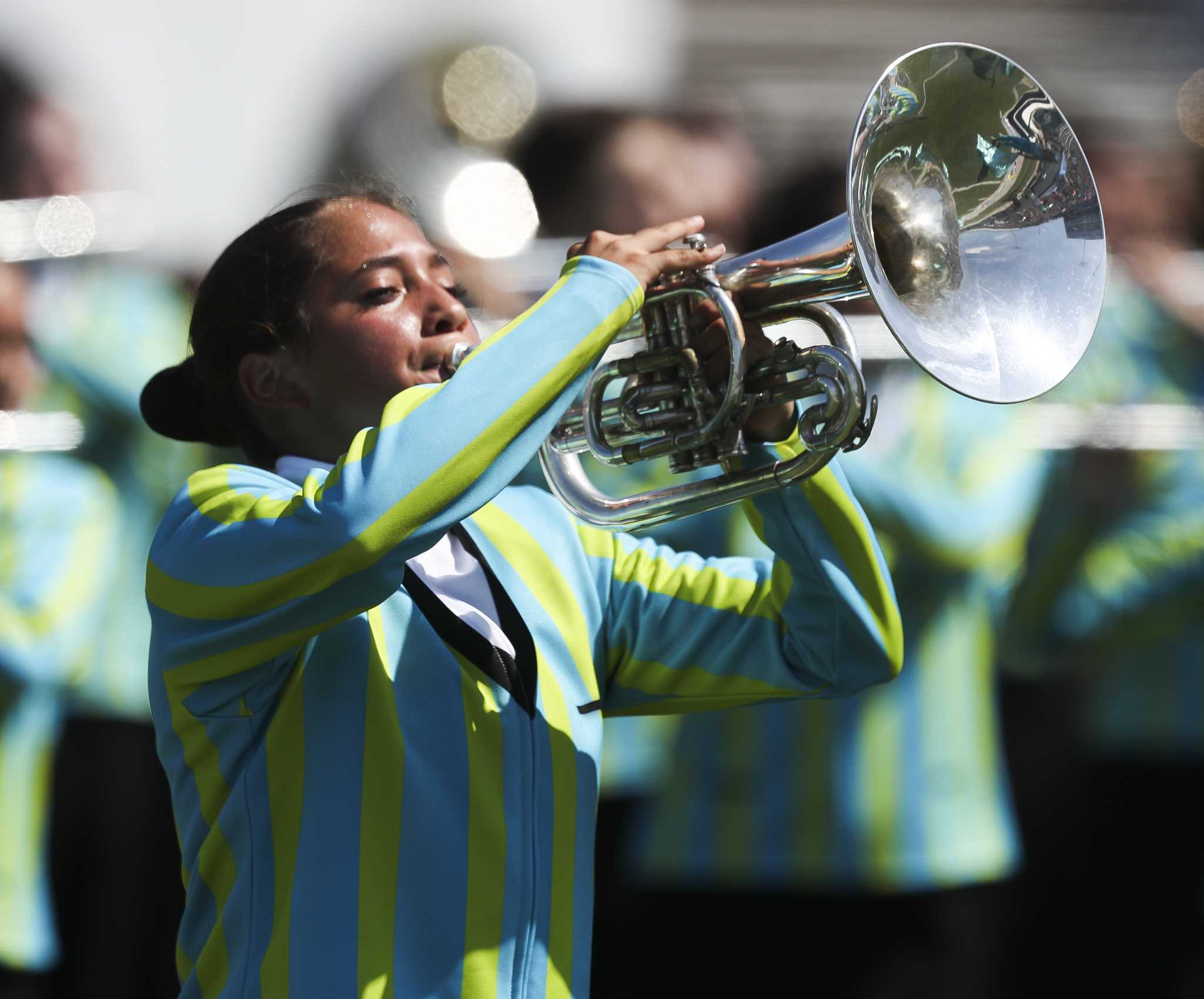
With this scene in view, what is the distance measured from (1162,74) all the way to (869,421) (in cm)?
528

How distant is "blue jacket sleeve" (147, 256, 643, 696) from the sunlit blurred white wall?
11.0ft

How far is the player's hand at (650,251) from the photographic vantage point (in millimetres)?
1841

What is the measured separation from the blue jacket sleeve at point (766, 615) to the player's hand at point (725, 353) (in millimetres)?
32

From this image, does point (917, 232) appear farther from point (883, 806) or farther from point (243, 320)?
point (883, 806)

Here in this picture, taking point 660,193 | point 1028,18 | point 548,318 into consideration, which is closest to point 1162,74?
point 1028,18

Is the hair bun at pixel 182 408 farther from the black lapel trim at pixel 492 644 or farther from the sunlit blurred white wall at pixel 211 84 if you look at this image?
the sunlit blurred white wall at pixel 211 84

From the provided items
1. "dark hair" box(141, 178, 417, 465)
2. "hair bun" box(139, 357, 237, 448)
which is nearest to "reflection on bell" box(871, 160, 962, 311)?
"dark hair" box(141, 178, 417, 465)

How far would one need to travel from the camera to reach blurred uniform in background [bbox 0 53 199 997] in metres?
3.51

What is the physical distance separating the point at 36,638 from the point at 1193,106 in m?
4.97

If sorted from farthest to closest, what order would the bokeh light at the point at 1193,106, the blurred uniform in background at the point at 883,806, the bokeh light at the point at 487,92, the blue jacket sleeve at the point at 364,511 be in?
the bokeh light at the point at 1193,106 < the bokeh light at the point at 487,92 < the blurred uniform in background at the point at 883,806 < the blue jacket sleeve at the point at 364,511

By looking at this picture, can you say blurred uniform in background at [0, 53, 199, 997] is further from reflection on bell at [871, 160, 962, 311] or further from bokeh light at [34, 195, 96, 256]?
reflection on bell at [871, 160, 962, 311]

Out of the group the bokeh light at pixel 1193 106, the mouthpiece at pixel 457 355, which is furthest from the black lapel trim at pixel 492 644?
the bokeh light at pixel 1193 106

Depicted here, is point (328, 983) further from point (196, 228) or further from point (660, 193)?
point (196, 228)

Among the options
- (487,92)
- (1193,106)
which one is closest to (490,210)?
(487,92)
